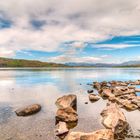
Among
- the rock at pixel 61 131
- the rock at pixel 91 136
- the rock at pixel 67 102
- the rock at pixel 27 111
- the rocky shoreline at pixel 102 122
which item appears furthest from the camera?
the rock at pixel 67 102

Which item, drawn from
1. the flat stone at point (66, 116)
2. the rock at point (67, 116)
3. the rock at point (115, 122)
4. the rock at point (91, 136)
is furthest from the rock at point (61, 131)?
the rock at point (115, 122)

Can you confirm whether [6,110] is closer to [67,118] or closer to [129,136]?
[67,118]

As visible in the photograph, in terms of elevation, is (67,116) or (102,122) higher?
(67,116)

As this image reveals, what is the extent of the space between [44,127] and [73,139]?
723cm

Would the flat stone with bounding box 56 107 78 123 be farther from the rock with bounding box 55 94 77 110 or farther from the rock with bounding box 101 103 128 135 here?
the rock with bounding box 101 103 128 135

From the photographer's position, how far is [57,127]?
907 inches

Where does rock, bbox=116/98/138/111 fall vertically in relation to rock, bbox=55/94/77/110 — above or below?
below

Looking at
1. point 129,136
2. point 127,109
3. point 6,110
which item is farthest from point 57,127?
point 127,109

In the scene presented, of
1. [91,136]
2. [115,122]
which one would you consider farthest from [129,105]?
[91,136]

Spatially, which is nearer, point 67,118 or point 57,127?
point 57,127

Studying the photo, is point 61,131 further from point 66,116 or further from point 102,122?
point 102,122

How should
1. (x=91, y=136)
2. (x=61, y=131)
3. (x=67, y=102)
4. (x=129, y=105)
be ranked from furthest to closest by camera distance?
(x=129, y=105) → (x=67, y=102) → (x=61, y=131) → (x=91, y=136)

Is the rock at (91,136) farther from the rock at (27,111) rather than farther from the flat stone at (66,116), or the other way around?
the rock at (27,111)

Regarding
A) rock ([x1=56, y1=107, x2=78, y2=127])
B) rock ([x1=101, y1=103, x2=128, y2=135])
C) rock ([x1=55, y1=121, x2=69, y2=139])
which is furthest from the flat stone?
rock ([x1=101, y1=103, x2=128, y2=135])
